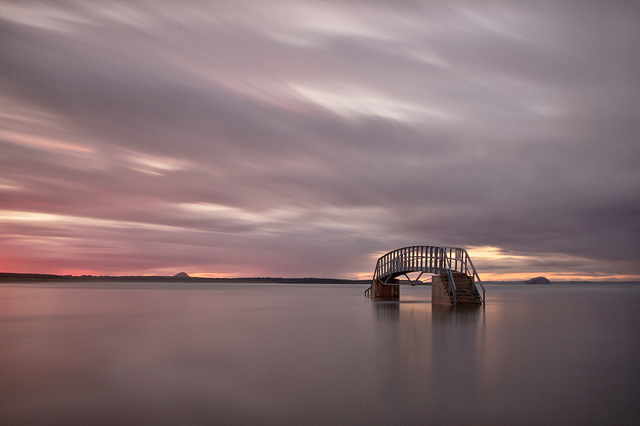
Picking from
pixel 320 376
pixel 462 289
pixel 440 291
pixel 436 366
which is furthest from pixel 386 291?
pixel 320 376

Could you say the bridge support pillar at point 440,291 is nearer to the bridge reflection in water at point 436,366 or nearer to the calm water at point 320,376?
the bridge reflection in water at point 436,366

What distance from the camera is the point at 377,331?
18.6 metres

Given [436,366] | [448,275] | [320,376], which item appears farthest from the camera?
[448,275]

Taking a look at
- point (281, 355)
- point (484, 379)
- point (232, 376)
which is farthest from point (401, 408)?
point (281, 355)

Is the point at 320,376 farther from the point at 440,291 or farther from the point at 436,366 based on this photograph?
the point at 440,291

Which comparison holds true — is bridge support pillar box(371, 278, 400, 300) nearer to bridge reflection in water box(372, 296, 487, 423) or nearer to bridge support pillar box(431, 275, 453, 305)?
bridge support pillar box(431, 275, 453, 305)

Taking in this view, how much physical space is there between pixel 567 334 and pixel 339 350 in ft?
33.6

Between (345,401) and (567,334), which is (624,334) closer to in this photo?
(567,334)

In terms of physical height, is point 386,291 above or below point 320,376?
above

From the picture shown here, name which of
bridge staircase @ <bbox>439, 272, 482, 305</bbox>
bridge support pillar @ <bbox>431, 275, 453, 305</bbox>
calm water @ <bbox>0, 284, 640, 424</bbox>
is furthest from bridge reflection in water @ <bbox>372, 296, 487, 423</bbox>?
bridge support pillar @ <bbox>431, 275, 453, 305</bbox>

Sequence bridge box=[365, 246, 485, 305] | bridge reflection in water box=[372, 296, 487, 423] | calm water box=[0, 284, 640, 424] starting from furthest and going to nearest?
1. bridge box=[365, 246, 485, 305]
2. bridge reflection in water box=[372, 296, 487, 423]
3. calm water box=[0, 284, 640, 424]

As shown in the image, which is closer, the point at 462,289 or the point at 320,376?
the point at 320,376

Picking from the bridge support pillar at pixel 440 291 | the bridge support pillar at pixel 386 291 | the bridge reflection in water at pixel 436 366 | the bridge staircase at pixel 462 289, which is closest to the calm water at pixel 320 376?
the bridge reflection in water at pixel 436 366

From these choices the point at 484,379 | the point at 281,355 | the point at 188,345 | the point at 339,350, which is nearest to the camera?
the point at 484,379
